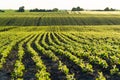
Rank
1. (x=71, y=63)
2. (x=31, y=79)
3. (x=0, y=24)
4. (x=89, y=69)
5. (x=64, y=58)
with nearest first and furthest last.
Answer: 1. (x=31, y=79)
2. (x=89, y=69)
3. (x=71, y=63)
4. (x=64, y=58)
5. (x=0, y=24)

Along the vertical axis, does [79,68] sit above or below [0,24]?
above

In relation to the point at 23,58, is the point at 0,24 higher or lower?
lower

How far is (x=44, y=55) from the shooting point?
89.0ft

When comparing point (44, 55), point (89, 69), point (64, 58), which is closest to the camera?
point (89, 69)

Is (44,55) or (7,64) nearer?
(7,64)

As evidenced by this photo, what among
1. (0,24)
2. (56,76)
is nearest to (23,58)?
(56,76)

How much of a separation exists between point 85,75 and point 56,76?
1.53 metres

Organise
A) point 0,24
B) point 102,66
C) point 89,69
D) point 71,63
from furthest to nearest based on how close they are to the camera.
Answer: point 0,24
point 71,63
point 102,66
point 89,69

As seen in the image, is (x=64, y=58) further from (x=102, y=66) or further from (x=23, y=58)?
(x=102, y=66)

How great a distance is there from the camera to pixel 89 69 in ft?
63.5

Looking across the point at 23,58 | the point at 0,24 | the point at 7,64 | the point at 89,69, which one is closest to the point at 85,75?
the point at 89,69

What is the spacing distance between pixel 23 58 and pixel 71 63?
4749 millimetres

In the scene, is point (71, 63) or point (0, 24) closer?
point (71, 63)

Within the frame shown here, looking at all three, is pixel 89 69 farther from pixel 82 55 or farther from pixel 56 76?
pixel 82 55
